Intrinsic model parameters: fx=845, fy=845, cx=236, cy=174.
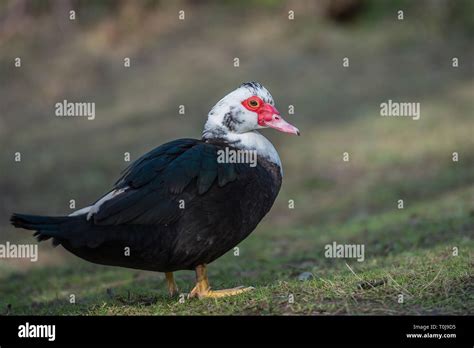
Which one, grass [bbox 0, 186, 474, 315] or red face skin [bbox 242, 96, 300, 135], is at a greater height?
red face skin [bbox 242, 96, 300, 135]

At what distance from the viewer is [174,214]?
19.8 ft

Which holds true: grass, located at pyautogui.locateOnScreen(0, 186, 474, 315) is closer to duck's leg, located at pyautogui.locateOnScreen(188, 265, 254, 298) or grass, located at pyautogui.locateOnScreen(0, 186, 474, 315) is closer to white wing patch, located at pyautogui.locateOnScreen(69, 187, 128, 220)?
duck's leg, located at pyautogui.locateOnScreen(188, 265, 254, 298)

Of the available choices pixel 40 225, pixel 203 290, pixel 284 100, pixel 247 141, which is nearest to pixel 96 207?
pixel 40 225

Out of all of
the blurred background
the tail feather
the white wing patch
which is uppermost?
the blurred background

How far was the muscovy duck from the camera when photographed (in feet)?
19.3

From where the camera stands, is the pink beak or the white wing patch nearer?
the white wing patch

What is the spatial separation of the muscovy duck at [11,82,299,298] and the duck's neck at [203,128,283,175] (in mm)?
67

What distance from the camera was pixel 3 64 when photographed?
18453 millimetres

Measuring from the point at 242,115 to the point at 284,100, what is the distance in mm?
10096

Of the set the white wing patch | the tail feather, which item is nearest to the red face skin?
the white wing patch

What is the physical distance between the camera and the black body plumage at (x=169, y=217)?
19.3 feet

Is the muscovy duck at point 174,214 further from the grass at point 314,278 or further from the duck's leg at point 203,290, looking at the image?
the grass at point 314,278
